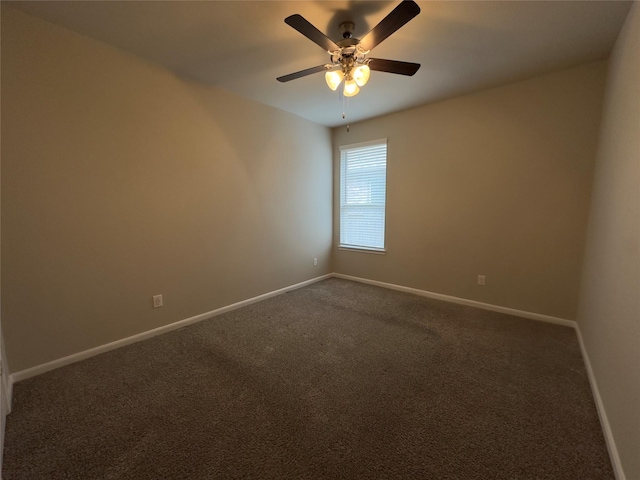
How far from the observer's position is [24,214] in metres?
1.83

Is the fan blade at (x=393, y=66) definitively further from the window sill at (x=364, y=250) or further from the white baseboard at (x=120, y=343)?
the white baseboard at (x=120, y=343)

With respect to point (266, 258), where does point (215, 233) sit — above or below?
above

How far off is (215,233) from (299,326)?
136 cm

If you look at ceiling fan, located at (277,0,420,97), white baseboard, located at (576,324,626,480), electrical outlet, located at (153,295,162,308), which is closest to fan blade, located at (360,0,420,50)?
ceiling fan, located at (277,0,420,97)

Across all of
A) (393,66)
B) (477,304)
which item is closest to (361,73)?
(393,66)

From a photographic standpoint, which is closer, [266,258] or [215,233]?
[215,233]

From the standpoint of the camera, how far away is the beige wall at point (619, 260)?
1.17 metres

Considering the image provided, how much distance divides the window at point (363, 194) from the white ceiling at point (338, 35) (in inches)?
47.6

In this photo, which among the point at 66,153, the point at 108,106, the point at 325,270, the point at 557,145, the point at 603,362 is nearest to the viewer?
the point at 603,362

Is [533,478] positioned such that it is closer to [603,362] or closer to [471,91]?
[603,362]

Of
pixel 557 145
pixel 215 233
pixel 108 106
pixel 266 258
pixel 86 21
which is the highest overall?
pixel 86 21

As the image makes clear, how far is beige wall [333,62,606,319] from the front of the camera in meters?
2.53

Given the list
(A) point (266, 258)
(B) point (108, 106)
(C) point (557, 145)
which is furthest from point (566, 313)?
(B) point (108, 106)

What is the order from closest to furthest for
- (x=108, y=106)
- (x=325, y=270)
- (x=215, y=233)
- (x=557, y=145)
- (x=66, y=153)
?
1. (x=66, y=153)
2. (x=108, y=106)
3. (x=557, y=145)
4. (x=215, y=233)
5. (x=325, y=270)
